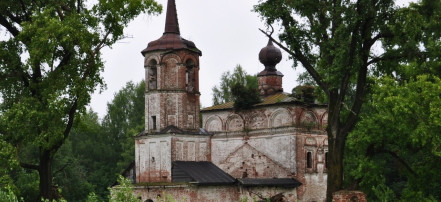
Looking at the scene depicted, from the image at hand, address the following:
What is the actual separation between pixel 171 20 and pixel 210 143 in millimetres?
5944

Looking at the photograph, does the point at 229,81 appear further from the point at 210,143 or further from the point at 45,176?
the point at 45,176

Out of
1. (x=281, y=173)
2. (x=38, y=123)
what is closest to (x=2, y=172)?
(x=38, y=123)

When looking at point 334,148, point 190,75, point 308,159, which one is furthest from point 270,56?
point 334,148

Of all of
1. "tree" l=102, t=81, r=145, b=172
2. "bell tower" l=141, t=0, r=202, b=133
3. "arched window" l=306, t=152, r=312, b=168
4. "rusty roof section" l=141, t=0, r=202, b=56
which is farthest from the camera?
"tree" l=102, t=81, r=145, b=172

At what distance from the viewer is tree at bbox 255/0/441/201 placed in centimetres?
1731

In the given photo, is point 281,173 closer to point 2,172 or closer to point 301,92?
point 301,92

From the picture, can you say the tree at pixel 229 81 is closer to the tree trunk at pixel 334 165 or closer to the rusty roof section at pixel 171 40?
the rusty roof section at pixel 171 40

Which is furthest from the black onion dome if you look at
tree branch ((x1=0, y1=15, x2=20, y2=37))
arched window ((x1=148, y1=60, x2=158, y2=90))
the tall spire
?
tree branch ((x1=0, y1=15, x2=20, y2=37))

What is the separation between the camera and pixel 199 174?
26.8m

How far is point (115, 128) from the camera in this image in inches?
1893

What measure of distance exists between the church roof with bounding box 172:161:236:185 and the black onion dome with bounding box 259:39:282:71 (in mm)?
6469

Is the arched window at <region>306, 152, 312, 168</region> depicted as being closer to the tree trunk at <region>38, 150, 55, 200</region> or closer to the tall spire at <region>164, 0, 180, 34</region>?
the tall spire at <region>164, 0, 180, 34</region>

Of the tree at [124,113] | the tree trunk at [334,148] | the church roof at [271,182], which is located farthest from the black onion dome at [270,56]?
the tree at [124,113]

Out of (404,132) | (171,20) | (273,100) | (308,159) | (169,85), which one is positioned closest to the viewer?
(404,132)
